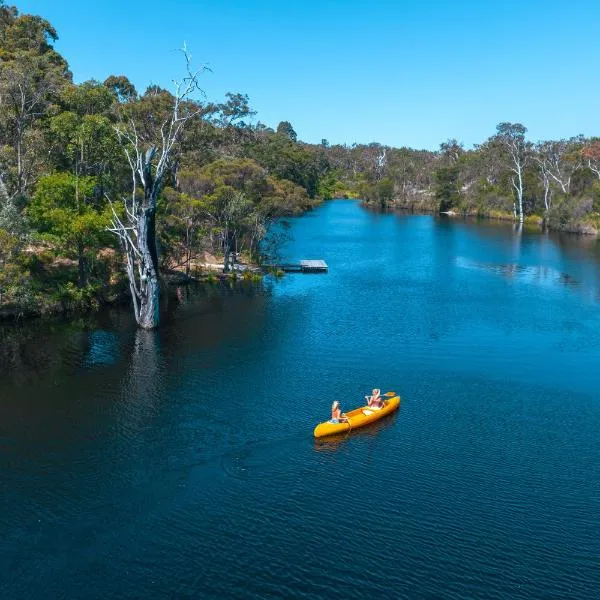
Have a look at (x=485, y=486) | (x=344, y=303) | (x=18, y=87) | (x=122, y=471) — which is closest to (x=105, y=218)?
(x=18, y=87)

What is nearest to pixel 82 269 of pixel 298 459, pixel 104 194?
pixel 104 194

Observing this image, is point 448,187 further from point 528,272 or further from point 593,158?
point 528,272

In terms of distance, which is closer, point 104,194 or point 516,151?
point 104,194

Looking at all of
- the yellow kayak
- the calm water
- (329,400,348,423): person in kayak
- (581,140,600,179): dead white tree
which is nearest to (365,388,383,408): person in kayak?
the yellow kayak

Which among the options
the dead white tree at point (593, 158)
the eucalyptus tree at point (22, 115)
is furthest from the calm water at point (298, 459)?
the dead white tree at point (593, 158)

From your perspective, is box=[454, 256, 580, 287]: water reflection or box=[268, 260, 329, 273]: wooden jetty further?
box=[268, 260, 329, 273]: wooden jetty

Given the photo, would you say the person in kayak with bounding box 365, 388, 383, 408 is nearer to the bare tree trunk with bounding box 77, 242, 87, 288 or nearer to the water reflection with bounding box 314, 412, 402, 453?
the water reflection with bounding box 314, 412, 402, 453

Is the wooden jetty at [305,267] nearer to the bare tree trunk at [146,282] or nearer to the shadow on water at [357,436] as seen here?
the bare tree trunk at [146,282]
